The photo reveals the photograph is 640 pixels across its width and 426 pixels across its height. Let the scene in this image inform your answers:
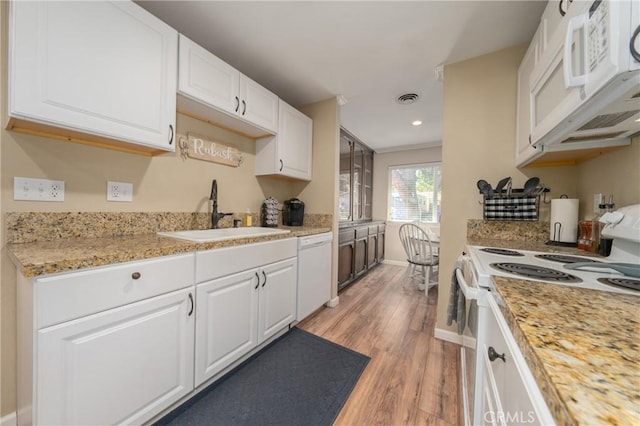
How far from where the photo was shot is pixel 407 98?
2564 millimetres

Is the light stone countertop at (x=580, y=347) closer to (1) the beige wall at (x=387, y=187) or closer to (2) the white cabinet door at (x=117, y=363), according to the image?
(2) the white cabinet door at (x=117, y=363)

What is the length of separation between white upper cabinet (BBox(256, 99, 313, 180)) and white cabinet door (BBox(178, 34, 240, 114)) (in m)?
0.51

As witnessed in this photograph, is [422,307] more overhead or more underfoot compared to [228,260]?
more underfoot

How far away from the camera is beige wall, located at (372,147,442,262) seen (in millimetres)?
4410

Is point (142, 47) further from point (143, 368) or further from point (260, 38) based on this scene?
point (143, 368)

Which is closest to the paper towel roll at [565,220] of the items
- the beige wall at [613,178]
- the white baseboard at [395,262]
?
the beige wall at [613,178]

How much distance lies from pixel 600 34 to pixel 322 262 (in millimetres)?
2129

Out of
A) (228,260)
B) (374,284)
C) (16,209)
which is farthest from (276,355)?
(374,284)

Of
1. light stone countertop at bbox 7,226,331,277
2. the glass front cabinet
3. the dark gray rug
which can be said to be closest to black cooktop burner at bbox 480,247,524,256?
the dark gray rug

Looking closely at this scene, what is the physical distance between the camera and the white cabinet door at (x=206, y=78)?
1.46 meters

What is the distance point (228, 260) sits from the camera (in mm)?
1425

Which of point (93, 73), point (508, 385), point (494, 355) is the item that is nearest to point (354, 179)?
point (93, 73)

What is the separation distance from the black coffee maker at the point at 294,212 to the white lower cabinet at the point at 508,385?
1987 millimetres

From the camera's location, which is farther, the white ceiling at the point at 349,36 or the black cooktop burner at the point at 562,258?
the white ceiling at the point at 349,36
